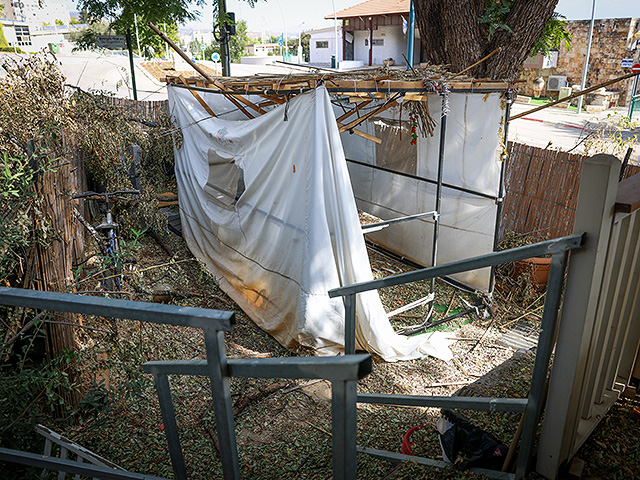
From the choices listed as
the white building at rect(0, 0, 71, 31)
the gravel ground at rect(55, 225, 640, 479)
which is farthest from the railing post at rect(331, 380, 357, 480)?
the white building at rect(0, 0, 71, 31)

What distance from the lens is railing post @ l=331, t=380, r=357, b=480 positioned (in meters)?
1.26

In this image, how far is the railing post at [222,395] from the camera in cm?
140

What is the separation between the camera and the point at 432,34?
7586 millimetres

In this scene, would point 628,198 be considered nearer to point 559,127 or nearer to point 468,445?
point 468,445

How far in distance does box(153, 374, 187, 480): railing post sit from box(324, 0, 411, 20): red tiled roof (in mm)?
31807

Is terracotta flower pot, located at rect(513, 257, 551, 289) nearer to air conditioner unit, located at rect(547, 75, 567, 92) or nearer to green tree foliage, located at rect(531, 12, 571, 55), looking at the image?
green tree foliage, located at rect(531, 12, 571, 55)

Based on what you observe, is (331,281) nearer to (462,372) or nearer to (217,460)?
(462,372)

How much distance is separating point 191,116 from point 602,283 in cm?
638

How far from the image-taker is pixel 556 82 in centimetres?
2520

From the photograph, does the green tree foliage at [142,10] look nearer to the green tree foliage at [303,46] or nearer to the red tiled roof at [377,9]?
the red tiled roof at [377,9]

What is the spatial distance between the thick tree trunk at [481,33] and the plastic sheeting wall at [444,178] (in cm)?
126

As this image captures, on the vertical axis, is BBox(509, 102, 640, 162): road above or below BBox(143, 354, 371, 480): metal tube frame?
below

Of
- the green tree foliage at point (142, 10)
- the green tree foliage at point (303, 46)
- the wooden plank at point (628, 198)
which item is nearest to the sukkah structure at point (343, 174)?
the wooden plank at point (628, 198)

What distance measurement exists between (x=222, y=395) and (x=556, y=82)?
2788 centimetres
